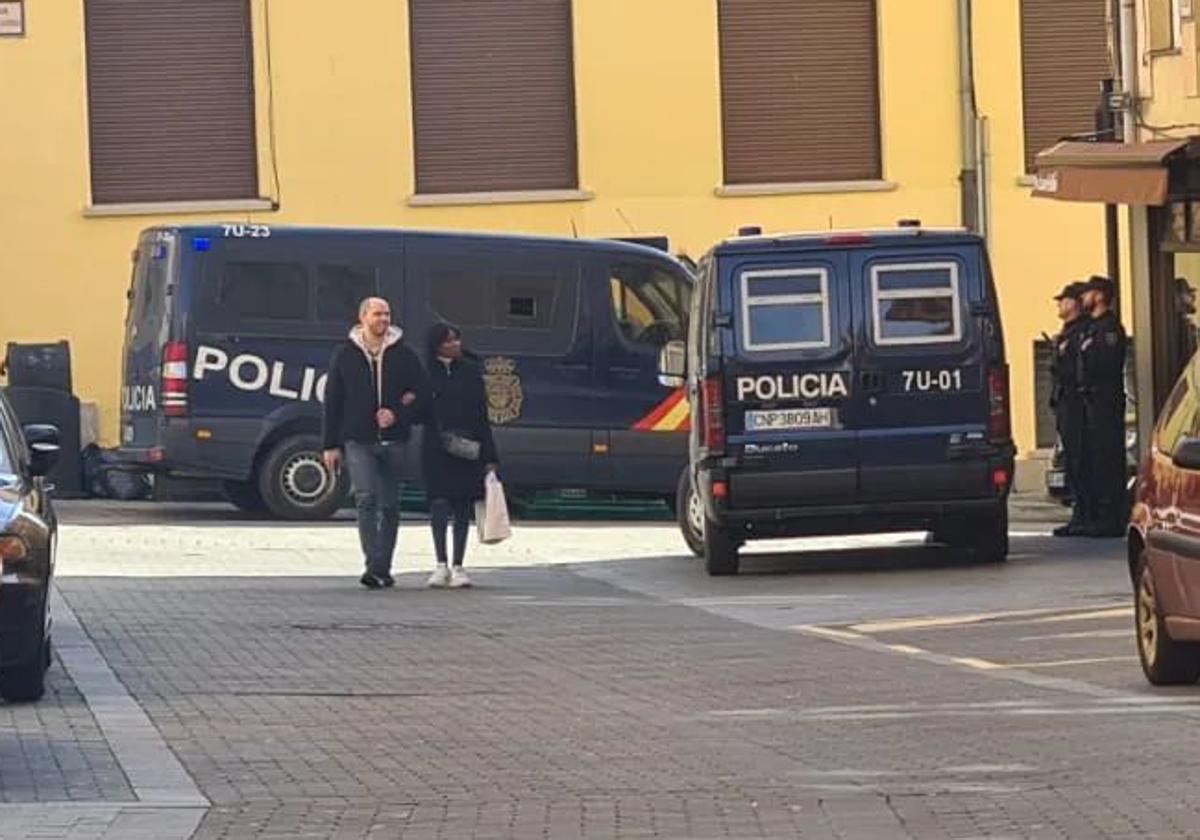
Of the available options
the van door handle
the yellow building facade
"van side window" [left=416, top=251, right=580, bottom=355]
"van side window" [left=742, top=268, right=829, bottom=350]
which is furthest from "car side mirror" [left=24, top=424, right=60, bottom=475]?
the yellow building facade

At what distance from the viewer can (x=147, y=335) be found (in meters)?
26.3

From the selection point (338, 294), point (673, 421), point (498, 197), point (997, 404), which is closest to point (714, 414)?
point (997, 404)

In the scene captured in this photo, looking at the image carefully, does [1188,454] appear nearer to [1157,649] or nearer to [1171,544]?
[1171,544]

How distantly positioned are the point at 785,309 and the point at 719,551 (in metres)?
1.76

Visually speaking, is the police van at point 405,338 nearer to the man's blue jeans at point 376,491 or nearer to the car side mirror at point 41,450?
the man's blue jeans at point 376,491

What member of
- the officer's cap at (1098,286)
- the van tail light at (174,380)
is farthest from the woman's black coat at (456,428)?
the van tail light at (174,380)

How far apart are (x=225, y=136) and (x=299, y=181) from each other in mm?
942

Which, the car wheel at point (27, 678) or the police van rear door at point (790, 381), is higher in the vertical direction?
the police van rear door at point (790, 381)

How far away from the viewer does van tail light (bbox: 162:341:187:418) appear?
25.8m

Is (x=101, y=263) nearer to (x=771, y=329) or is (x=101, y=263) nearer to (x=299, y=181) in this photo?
(x=299, y=181)

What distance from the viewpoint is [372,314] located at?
1927 cm

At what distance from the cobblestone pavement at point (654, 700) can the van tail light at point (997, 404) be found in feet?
2.97

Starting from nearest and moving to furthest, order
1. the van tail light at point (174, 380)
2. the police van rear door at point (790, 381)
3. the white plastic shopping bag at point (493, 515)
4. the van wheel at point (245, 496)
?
the white plastic shopping bag at point (493, 515) → the police van rear door at point (790, 381) → the van tail light at point (174, 380) → the van wheel at point (245, 496)

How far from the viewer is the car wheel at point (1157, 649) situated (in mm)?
12539
